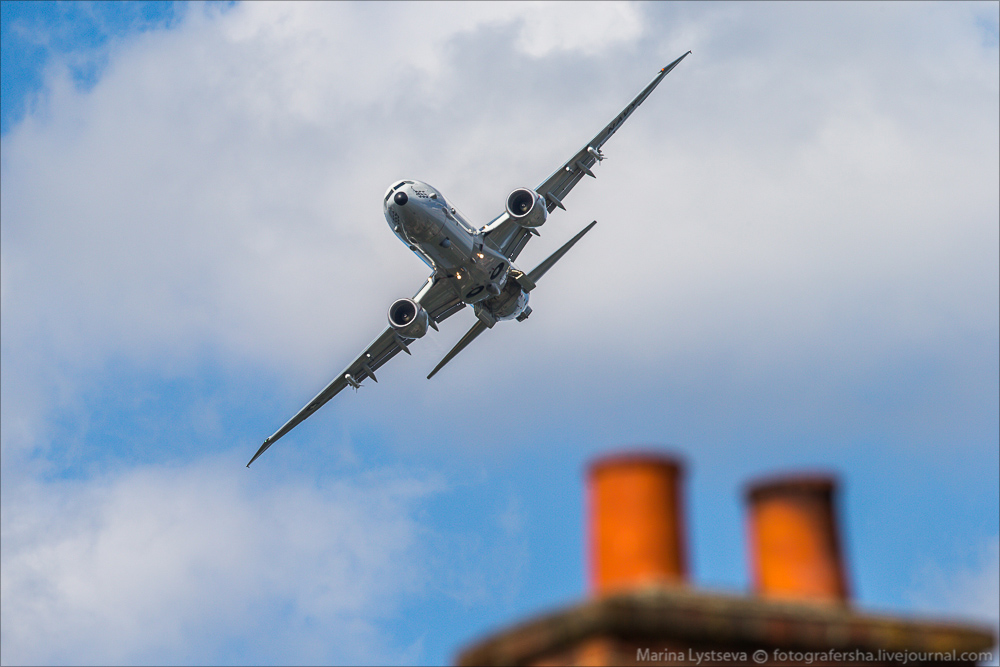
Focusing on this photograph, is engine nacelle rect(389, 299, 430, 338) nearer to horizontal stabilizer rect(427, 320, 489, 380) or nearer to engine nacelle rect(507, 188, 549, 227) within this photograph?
horizontal stabilizer rect(427, 320, 489, 380)

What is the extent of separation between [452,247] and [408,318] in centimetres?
400

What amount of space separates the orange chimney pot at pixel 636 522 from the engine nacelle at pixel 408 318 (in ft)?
118

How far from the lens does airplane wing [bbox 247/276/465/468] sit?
1807 inches

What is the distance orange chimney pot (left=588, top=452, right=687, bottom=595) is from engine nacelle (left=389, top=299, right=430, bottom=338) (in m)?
36.1

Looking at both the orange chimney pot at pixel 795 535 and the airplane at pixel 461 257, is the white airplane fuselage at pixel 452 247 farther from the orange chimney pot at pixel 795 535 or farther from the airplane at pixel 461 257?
the orange chimney pot at pixel 795 535

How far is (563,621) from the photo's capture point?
26.1 ft

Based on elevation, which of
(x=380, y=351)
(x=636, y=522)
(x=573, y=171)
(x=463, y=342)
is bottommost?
(x=636, y=522)

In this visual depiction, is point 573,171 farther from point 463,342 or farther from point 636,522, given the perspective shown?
point 636,522

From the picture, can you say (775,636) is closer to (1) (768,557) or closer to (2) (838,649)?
(2) (838,649)

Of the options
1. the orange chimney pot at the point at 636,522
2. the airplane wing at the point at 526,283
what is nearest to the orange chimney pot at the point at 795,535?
the orange chimney pot at the point at 636,522

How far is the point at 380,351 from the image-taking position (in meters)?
48.1

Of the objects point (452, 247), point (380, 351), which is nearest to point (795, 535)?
point (452, 247)

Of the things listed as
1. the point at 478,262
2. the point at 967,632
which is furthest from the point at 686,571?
the point at 478,262

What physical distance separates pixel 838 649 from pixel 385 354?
4018cm
